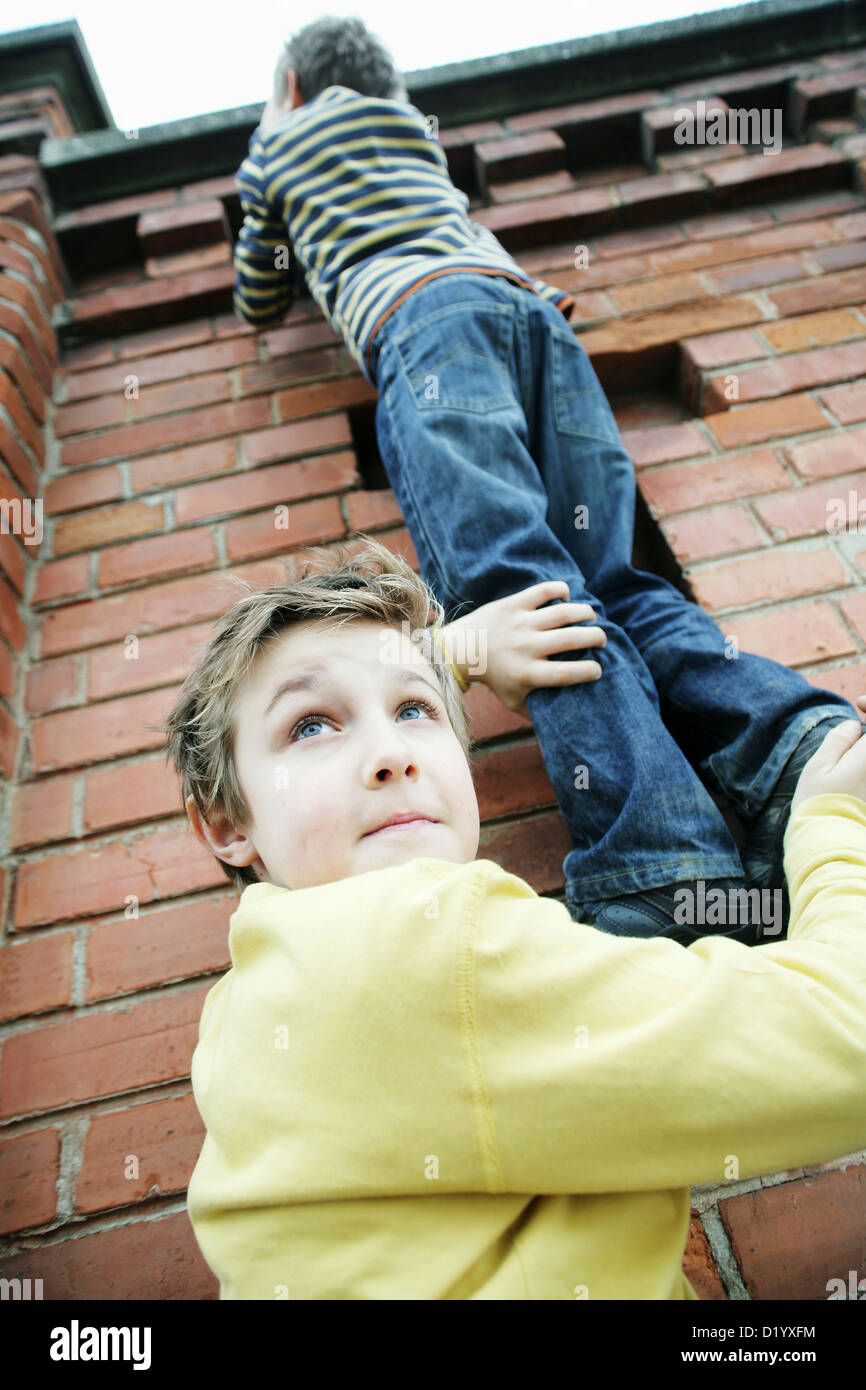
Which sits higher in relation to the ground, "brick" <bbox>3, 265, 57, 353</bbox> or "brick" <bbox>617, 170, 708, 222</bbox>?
"brick" <bbox>3, 265, 57, 353</bbox>

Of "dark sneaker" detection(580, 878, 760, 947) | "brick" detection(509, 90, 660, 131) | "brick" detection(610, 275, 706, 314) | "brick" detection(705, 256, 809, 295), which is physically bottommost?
"dark sneaker" detection(580, 878, 760, 947)

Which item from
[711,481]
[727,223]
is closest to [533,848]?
[711,481]

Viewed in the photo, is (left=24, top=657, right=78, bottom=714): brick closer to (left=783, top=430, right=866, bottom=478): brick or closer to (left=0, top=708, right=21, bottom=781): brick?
(left=0, top=708, right=21, bottom=781): brick

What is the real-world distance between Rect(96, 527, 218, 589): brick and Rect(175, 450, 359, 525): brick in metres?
0.05

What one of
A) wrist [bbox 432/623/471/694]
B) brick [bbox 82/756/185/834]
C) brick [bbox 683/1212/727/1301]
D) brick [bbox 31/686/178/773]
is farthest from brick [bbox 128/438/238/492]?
brick [bbox 683/1212/727/1301]

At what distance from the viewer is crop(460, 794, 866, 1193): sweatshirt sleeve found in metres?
0.69

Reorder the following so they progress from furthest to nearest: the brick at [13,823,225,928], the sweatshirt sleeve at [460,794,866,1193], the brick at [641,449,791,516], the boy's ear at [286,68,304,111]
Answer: the boy's ear at [286,68,304,111], the brick at [641,449,791,516], the brick at [13,823,225,928], the sweatshirt sleeve at [460,794,866,1193]

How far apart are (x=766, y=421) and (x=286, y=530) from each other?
0.91m

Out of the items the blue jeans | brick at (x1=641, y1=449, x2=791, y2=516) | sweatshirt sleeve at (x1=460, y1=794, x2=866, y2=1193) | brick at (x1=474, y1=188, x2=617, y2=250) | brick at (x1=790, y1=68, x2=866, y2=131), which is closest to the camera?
sweatshirt sleeve at (x1=460, y1=794, x2=866, y2=1193)

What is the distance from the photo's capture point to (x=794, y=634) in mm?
1321

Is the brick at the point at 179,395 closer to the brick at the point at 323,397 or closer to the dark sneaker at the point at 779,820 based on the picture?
the brick at the point at 323,397

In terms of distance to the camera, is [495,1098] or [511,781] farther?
[511,781]

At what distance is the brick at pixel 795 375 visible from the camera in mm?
1612

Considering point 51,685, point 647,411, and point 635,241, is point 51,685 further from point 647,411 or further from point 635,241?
point 635,241
